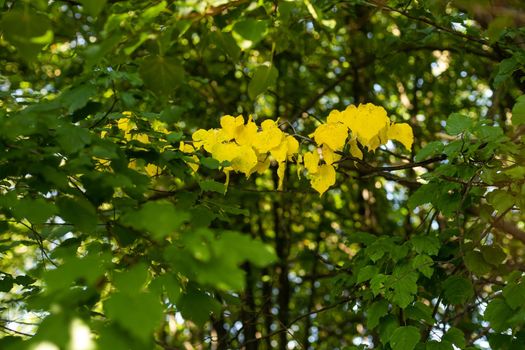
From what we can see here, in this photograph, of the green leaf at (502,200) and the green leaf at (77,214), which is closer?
the green leaf at (77,214)

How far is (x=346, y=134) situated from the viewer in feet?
5.65

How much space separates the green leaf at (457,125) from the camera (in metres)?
1.94

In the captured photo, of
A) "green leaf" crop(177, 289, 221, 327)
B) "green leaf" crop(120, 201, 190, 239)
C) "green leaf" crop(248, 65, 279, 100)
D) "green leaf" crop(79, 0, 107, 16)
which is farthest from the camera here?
"green leaf" crop(177, 289, 221, 327)

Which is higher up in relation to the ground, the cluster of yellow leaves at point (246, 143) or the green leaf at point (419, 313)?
the cluster of yellow leaves at point (246, 143)

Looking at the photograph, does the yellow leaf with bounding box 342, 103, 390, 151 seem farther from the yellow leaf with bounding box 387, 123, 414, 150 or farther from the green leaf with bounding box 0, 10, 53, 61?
the green leaf with bounding box 0, 10, 53, 61

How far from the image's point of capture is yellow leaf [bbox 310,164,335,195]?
1.81 m

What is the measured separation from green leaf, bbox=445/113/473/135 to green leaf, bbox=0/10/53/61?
123cm

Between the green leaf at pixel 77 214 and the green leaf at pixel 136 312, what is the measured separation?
17.9 inches

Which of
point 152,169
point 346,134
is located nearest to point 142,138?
point 152,169

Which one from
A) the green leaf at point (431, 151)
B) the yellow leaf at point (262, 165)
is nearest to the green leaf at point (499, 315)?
the green leaf at point (431, 151)

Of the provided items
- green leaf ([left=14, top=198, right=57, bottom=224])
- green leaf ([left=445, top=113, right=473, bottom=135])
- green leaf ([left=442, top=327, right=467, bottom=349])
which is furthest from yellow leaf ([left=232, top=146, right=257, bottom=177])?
green leaf ([left=442, top=327, right=467, bottom=349])

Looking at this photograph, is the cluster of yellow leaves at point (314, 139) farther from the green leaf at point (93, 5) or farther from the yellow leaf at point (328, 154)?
the green leaf at point (93, 5)

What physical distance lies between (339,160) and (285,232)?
120 inches

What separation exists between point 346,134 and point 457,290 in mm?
789
